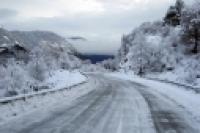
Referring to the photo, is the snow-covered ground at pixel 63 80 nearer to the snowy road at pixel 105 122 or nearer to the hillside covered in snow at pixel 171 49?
the hillside covered in snow at pixel 171 49

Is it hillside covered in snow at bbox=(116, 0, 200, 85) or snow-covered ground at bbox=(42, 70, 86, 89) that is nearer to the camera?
snow-covered ground at bbox=(42, 70, 86, 89)

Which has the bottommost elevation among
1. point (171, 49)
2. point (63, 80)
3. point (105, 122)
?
point (63, 80)

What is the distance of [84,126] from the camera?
1139 cm

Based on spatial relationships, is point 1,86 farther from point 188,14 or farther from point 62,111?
point 188,14

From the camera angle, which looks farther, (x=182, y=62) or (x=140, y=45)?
(x=140, y=45)

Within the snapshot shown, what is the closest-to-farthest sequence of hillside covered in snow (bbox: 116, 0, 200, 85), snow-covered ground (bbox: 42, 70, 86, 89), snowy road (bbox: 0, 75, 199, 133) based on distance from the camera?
snowy road (bbox: 0, 75, 199, 133) → snow-covered ground (bbox: 42, 70, 86, 89) → hillside covered in snow (bbox: 116, 0, 200, 85)

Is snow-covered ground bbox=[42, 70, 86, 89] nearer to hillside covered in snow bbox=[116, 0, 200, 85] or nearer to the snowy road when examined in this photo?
hillside covered in snow bbox=[116, 0, 200, 85]

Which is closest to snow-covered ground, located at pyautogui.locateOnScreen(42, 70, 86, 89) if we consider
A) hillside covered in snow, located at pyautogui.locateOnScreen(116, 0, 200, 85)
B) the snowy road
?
hillside covered in snow, located at pyautogui.locateOnScreen(116, 0, 200, 85)

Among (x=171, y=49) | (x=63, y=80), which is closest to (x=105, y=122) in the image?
Answer: (x=63, y=80)

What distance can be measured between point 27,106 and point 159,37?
245 feet

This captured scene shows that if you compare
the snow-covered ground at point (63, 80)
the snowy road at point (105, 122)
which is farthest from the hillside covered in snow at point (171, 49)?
the snowy road at point (105, 122)

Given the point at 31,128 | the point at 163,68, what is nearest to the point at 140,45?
the point at 163,68

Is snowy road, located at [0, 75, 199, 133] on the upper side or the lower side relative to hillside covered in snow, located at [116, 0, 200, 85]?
lower

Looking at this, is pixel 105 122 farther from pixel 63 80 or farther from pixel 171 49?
pixel 171 49
